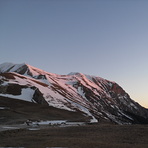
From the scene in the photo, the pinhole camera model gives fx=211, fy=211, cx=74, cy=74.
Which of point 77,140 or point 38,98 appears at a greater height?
point 77,140

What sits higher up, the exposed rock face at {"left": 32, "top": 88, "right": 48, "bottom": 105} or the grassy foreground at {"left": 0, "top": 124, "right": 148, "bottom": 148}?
the grassy foreground at {"left": 0, "top": 124, "right": 148, "bottom": 148}

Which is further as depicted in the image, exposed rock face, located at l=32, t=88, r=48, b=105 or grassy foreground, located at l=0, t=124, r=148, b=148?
exposed rock face, located at l=32, t=88, r=48, b=105

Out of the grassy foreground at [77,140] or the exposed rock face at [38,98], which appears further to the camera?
the exposed rock face at [38,98]

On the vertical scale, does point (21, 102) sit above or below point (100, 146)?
below

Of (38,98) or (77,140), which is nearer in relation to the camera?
(77,140)

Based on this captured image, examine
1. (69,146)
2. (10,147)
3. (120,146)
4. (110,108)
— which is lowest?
(110,108)

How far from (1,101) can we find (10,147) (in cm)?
7033

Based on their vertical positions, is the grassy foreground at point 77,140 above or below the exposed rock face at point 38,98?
above

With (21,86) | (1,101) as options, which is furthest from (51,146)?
(21,86)

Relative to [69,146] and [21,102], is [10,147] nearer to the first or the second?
[69,146]

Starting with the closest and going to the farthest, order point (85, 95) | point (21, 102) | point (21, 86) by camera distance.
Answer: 1. point (21, 102)
2. point (21, 86)
3. point (85, 95)

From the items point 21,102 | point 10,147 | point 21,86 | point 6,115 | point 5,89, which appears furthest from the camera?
point 21,86

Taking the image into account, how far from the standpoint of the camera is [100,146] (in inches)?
780

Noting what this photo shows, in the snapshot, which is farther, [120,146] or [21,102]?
[21,102]
